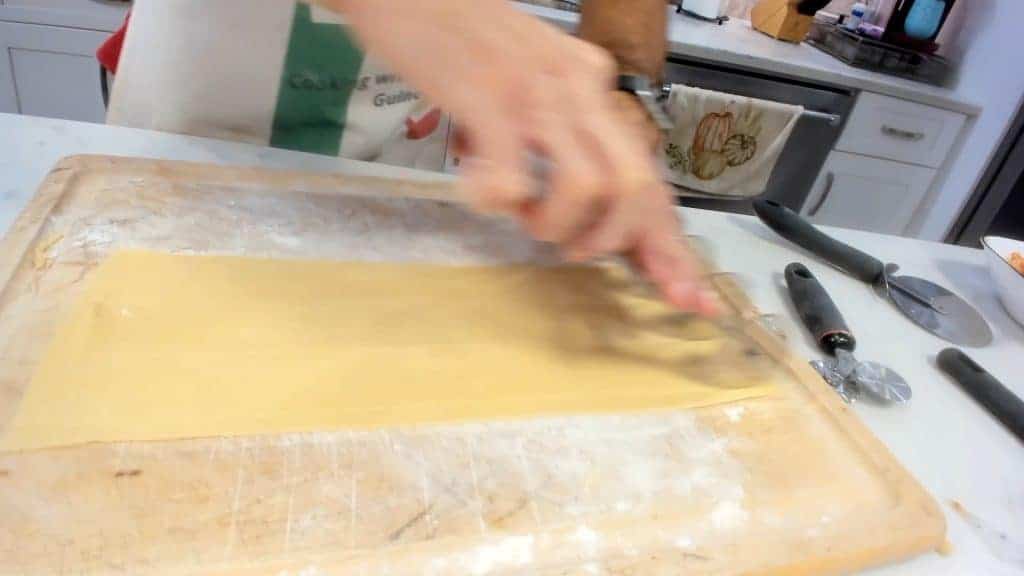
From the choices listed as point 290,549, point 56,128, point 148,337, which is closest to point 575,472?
point 290,549

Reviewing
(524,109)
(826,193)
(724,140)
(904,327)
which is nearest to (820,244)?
(904,327)

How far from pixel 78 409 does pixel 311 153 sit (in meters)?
0.44

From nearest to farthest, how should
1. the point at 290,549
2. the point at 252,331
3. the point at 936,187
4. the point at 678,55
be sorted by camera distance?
the point at 290,549, the point at 252,331, the point at 678,55, the point at 936,187

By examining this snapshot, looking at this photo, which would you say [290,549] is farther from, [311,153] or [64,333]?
[311,153]

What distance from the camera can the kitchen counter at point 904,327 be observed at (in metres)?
0.49

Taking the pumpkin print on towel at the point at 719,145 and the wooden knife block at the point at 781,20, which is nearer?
the pumpkin print on towel at the point at 719,145

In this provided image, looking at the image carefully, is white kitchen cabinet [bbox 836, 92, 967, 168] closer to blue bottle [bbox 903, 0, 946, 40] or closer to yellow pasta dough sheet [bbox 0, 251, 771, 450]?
blue bottle [bbox 903, 0, 946, 40]

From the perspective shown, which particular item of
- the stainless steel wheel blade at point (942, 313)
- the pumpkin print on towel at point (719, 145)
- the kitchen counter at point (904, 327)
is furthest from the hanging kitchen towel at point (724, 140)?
the stainless steel wheel blade at point (942, 313)

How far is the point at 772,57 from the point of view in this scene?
1594 mm

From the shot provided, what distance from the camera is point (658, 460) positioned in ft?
1.43

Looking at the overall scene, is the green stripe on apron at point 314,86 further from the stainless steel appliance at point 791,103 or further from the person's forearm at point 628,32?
the stainless steel appliance at point 791,103

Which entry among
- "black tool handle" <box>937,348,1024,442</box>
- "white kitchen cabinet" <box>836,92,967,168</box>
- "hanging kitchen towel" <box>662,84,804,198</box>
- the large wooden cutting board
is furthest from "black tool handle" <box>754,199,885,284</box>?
"white kitchen cabinet" <box>836,92,967,168</box>

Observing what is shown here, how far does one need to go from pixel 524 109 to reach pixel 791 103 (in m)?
1.41

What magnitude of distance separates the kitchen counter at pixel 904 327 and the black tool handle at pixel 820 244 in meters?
0.01
